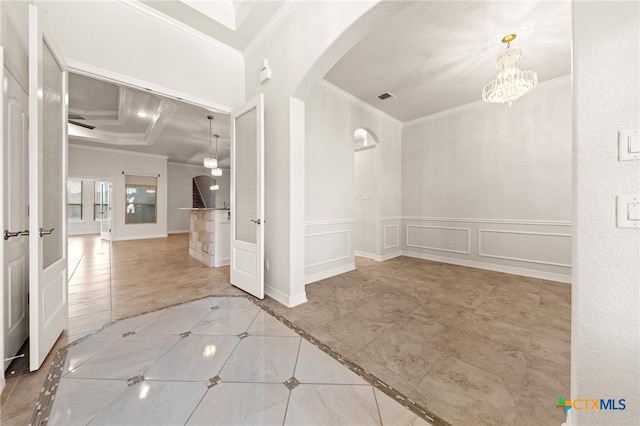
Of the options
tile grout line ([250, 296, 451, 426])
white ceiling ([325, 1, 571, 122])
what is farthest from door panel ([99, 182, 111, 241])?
tile grout line ([250, 296, 451, 426])

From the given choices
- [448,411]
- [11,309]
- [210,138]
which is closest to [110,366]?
[11,309]

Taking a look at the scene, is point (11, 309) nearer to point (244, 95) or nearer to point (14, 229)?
point (14, 229)

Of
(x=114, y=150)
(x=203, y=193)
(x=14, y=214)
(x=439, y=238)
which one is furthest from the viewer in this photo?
(x=203, y=193)

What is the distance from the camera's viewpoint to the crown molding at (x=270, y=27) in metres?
2.41

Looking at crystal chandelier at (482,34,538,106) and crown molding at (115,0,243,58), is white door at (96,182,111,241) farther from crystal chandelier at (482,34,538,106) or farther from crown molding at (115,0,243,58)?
crystal chandelier at (482,34,538,106)

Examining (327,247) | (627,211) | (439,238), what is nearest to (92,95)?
(327,247)

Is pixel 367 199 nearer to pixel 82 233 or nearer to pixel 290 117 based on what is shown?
pixel 290 117

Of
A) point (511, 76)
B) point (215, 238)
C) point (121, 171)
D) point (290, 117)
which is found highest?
point (511, 76)

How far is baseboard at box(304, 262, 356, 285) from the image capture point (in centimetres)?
341

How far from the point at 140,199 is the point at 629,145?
10.2m

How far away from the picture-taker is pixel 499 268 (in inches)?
157

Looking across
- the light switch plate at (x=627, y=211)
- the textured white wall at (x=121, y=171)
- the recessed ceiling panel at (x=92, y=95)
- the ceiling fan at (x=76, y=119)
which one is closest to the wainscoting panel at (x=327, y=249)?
the light switch plate at (x=627, y=211)

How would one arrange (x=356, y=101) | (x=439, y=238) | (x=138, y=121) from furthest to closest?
(x=138, y=121)
(x=439, y=238)
(x=356, y=101)

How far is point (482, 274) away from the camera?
12.4 feet
